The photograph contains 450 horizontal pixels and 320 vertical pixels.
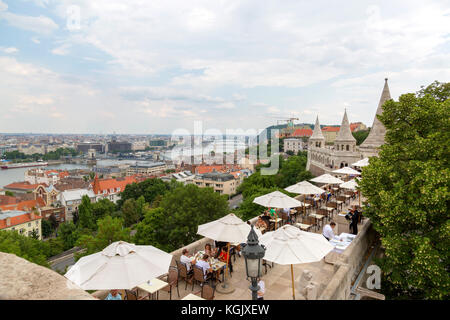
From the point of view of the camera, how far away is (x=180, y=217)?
22.5 meters

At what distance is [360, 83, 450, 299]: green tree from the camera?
24.6ft

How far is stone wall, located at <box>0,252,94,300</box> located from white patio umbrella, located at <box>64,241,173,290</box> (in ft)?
6.13

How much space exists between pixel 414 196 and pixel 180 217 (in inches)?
697

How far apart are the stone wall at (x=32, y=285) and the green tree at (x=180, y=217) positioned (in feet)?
62.0

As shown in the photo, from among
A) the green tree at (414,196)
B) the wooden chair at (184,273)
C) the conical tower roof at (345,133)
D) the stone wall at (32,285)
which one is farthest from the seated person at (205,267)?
the conical tower roof at (345,133)

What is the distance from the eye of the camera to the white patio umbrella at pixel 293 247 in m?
6.18

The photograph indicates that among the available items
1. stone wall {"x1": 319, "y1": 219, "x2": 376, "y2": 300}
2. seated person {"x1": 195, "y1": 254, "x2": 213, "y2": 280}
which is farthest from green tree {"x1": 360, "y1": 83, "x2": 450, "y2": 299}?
seated person {"x1": 195, "y1": 254, "x2": 213, "y2": 280}

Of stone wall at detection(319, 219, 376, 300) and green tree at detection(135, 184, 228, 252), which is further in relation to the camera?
green tree at detection(135, 184, 228, 252)

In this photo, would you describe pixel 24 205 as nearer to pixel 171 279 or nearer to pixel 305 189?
pixel 305 189

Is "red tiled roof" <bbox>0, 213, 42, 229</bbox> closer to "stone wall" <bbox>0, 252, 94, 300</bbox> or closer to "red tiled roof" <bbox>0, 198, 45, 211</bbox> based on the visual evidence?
"red tiled roof" <bbox>0, 198, 45, 211</bbox>

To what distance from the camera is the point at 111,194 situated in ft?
240

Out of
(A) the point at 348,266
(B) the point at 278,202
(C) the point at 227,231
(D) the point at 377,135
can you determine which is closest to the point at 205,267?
(C) the point at 227,231

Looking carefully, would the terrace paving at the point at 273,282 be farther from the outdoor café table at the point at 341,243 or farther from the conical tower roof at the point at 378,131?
the conical tower roof at the point at 378,131
